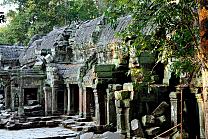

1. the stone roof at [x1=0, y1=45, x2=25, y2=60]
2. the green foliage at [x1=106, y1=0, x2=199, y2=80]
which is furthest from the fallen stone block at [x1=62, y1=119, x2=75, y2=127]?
the stone roof at [x1=0, y1=45, x2=25, y2=60]

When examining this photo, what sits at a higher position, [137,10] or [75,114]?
[137,10]

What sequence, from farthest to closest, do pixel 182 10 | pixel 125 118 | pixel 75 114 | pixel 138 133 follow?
pixel 75 114, pixel 125 118, pixel 138 133, pixel 182 10

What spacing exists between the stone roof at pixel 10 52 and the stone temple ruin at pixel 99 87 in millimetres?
101

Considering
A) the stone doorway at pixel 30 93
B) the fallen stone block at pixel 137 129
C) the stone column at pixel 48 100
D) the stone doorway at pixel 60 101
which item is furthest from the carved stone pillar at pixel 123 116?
the stone doorway at pixel 30 93

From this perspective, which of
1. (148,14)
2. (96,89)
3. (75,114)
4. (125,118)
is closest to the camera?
(148,14)

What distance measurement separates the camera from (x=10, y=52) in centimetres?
3653

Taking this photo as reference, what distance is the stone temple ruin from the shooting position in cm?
1455

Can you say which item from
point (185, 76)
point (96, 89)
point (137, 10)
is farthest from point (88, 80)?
point (137, 10)

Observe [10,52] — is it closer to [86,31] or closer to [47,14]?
Result: [47,14]

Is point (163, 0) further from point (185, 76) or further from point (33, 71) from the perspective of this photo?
point (33, 71)

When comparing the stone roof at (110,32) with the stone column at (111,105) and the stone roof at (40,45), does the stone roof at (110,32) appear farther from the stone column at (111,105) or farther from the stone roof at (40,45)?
the stone roof at (40,45)

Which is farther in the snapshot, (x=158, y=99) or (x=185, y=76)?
(x=158, y=99)

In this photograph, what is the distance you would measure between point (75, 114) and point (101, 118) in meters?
5.85

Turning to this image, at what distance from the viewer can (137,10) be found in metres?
9.46
